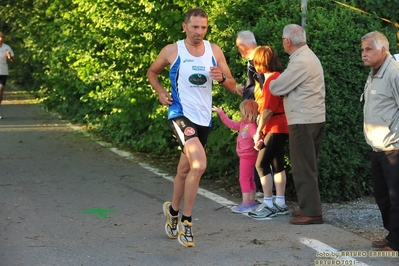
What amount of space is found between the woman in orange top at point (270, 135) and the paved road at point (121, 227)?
346 mm

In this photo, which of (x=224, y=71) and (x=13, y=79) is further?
(x=13, y=79)

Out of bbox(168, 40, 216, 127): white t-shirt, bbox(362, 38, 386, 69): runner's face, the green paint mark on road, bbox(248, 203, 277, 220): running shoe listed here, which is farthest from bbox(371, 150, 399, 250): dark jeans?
the green paint mark on road

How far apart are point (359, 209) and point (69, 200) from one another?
3.15m

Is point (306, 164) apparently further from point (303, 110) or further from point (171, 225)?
point (171, 225)

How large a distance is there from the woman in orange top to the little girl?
13cm

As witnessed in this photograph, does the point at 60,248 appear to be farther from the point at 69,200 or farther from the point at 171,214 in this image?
the point at 69,200

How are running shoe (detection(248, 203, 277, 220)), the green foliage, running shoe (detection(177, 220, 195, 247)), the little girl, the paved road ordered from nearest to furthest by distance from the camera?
1. the paved road
2. running shoe (detection(177, 220, 195, 247))
3. running shoe (detection(248, 203, 277, 220))
4. the little girl
5. the green foliage

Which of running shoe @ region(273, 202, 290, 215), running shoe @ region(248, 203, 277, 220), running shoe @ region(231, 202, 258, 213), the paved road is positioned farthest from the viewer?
running shoe @ region(231, 202, 258, 213)

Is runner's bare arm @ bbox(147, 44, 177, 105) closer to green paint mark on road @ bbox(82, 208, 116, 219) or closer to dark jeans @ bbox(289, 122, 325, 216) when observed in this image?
dark jeans @ bbox(289, 122, 325, 216)

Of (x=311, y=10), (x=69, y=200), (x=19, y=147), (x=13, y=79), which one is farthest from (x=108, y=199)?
(x=13, y=79)

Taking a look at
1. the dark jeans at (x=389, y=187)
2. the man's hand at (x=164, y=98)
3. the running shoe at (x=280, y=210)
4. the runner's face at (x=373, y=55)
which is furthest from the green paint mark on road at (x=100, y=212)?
the runner's face at (x=373, y=55)

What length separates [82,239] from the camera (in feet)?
24.4

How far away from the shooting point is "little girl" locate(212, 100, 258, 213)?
8703mm

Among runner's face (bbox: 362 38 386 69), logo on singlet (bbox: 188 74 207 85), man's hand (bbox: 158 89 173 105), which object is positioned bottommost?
man's hand (bbox: 158 89 173 105)
